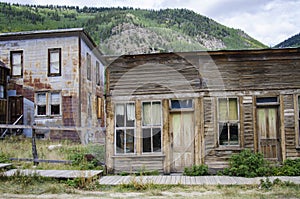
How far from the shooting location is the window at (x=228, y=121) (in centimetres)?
1140

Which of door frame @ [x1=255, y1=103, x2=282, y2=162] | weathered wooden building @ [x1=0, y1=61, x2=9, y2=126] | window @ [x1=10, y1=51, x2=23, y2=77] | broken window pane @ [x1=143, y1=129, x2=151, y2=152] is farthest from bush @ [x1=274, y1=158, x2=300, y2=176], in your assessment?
window @ [x1=10, y1=51, x2=23, y2=77]

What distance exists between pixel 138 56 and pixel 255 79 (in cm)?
409

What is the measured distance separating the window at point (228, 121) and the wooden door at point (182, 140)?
98 centimetres

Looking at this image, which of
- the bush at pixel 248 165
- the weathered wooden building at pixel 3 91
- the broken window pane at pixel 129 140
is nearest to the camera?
the bush at pixel 248 165

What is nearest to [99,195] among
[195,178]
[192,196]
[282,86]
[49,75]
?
[192,196]

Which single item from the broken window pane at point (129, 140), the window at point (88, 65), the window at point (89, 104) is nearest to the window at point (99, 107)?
the window at point (89, 104)

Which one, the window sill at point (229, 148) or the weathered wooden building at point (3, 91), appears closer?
the window sill at point (229, 148)

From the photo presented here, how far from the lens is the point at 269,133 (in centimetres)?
1151

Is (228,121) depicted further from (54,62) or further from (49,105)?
(54,62)

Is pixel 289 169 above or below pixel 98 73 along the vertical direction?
below

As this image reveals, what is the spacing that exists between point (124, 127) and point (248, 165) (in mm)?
4297

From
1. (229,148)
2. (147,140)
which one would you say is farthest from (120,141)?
(229,148)

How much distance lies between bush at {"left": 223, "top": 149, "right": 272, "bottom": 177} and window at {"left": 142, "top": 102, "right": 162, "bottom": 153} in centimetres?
249

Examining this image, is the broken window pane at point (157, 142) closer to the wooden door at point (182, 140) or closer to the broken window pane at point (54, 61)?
the wooden door at point (182, 140)
